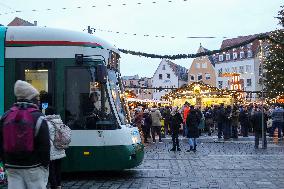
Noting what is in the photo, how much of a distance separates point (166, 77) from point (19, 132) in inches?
4161

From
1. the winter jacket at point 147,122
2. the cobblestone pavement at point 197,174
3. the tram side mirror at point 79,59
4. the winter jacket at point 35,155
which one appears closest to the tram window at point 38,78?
the tram side mirror at point 79,59

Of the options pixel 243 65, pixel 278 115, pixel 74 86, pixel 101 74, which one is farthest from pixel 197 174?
pixel 243 65

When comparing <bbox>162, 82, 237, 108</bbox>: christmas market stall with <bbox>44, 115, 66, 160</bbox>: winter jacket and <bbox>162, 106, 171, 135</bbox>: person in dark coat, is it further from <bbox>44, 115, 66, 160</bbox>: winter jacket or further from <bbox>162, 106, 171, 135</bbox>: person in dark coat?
<bbox>44, 115, 66, 160</bbox>: winter jacket

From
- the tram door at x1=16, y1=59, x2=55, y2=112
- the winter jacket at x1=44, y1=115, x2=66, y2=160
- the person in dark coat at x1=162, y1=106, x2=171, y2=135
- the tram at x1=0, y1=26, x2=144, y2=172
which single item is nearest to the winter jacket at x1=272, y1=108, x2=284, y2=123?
the person in dark coat at x1=162, y1=106, x2=171, y2=135

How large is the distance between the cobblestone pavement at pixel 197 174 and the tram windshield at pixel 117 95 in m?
1.41

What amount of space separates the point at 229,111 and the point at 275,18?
19416mm

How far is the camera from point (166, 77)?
111 metres

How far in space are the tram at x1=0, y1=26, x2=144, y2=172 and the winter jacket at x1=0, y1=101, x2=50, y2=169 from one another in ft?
20.2

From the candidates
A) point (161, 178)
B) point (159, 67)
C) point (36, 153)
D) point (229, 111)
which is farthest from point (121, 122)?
point (159, 67)

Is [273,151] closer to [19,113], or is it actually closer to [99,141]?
[99,141]

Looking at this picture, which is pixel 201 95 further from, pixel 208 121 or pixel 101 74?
pixel 101 74

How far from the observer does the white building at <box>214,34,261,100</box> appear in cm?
9712

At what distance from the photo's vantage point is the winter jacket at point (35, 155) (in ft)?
19.3

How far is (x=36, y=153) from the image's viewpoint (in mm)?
5934
